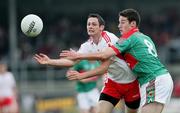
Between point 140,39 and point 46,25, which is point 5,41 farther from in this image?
point 140,39

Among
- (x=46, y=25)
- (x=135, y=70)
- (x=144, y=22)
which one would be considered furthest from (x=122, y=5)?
(x=135, y=70)

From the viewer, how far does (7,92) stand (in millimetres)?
18719

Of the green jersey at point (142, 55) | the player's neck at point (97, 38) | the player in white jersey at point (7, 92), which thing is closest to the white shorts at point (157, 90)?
the green jersey at point (142, 55)

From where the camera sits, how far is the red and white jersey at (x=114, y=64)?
1162cm

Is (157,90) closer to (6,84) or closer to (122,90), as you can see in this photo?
(122,90)

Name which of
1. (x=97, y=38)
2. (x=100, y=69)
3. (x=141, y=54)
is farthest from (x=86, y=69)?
(x=141, y=54)

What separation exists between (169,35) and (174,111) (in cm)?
866

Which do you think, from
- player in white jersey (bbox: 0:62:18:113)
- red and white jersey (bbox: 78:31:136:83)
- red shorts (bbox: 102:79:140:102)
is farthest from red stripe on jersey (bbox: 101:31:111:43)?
player in white jersey (bbox: 0:62:18:113)

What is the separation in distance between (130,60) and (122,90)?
0.90 meters

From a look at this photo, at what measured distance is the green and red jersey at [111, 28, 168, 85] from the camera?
36.2ft

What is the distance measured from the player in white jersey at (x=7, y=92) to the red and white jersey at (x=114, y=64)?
6671mm

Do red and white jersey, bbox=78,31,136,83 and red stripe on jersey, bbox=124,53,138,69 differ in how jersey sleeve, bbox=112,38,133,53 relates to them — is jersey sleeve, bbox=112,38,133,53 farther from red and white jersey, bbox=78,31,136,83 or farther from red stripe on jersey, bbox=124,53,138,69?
red and white jersey, bbox=78,31,136,83

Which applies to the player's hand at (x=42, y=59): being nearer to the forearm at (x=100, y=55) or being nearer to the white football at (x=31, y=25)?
the forearm at (x=100, y=55)

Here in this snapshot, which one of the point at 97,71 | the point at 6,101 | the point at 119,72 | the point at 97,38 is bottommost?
the point at 6,101
